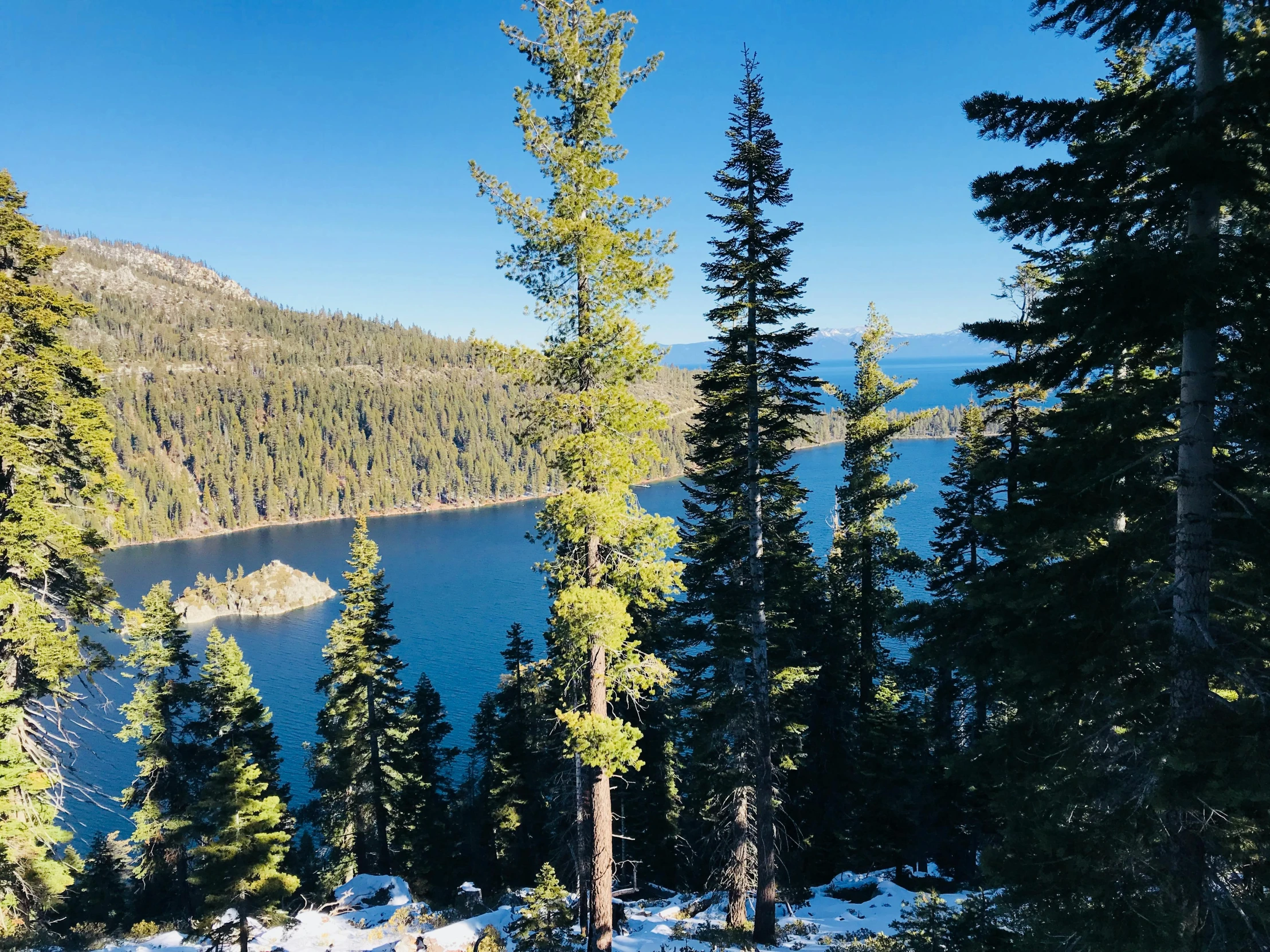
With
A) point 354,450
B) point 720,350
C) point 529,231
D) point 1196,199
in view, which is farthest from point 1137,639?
point 354,450

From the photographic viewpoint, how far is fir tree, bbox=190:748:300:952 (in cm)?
1575

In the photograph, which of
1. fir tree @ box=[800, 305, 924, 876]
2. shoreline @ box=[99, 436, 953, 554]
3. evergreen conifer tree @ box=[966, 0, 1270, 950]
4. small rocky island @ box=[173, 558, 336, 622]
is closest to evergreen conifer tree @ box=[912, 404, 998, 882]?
fir tree @ box=[800, 305, 924, 876]

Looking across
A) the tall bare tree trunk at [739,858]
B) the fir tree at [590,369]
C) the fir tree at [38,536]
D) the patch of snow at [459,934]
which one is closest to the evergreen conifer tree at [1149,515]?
the fir tree at [590,369]

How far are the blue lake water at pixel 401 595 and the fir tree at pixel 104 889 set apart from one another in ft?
10.8

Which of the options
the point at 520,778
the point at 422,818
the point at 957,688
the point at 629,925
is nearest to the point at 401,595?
the point at 422,818

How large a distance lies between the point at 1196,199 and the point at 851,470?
606 inches

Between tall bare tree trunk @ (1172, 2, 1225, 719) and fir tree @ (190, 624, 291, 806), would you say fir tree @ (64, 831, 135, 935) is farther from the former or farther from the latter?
tall bare tree trunk @ (1172, 2, 1225, 719)

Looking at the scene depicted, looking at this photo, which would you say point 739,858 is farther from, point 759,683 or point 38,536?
point 38,536

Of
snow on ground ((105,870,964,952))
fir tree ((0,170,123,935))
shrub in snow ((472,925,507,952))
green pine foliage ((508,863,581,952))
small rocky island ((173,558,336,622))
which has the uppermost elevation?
fir tree ((0,170,123,935))

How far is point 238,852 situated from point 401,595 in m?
77.0

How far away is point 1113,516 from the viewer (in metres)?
5.91

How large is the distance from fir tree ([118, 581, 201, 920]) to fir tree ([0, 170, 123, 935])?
35.9ft

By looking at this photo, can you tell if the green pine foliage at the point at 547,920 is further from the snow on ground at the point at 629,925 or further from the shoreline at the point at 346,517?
the shoreline at the point at 346,517

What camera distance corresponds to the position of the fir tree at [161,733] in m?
23.0
